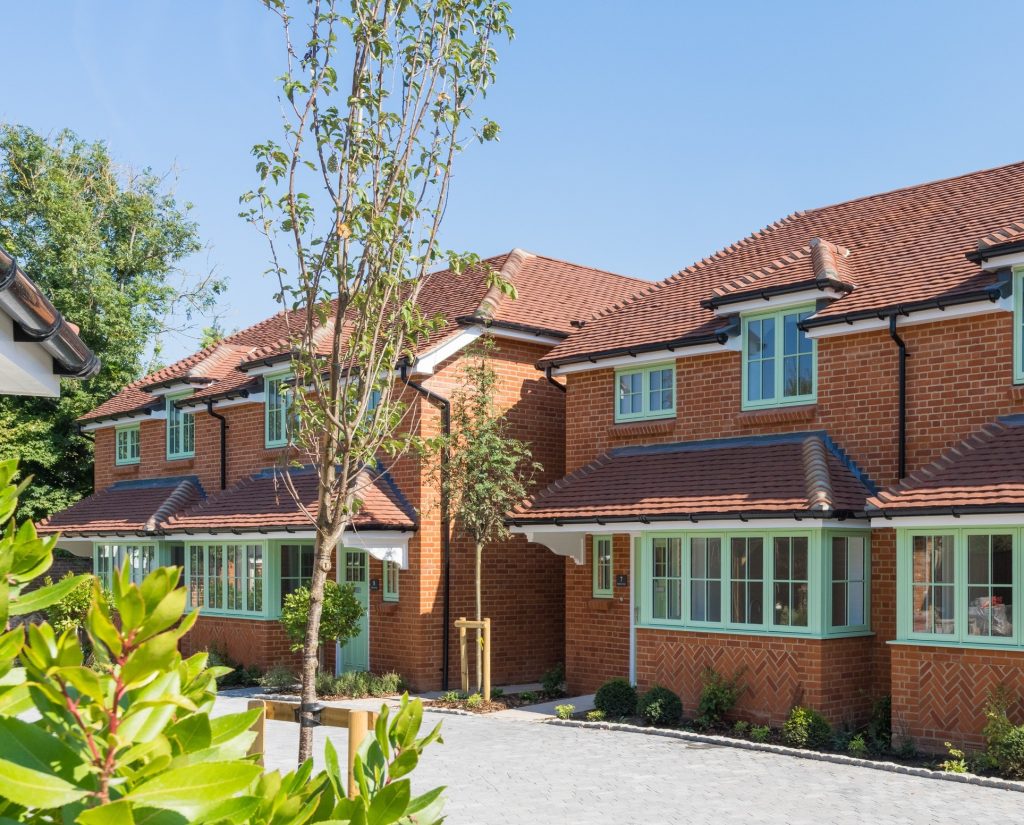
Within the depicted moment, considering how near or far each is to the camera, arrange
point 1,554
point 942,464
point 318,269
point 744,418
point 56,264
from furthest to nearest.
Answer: point 56,264
point 744,418
point 942,464
point 318,269
point 1,554

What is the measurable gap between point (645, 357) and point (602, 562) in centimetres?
336

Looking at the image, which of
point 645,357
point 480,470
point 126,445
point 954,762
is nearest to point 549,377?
point 645,357

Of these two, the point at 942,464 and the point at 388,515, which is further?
the point at 388,515

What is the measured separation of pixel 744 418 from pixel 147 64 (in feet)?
32.8

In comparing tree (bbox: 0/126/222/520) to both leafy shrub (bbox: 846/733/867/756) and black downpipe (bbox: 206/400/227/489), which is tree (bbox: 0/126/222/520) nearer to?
black downpipe (bbox: 206/400/227/489)

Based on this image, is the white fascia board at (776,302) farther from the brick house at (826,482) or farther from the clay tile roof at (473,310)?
the clay tile roof at (473,310)

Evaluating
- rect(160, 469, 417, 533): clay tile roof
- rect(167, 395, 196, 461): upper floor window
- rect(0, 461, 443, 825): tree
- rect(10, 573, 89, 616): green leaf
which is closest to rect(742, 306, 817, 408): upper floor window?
rect(160, 469, 417, 533): clay tile roof

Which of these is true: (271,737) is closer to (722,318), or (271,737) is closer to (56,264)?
(722,318)

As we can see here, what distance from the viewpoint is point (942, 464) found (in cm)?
1370

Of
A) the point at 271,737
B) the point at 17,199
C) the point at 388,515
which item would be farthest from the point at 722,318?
the point at 17,199

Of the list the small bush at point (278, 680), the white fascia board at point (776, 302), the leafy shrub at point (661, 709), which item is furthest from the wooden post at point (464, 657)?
the white fascia board at point (776, 302)

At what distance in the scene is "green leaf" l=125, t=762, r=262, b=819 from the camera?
1.43 meters

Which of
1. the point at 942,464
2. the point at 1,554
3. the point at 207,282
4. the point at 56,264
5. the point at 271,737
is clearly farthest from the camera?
the point at 207,282

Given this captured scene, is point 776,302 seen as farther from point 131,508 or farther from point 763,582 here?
point 131,508
